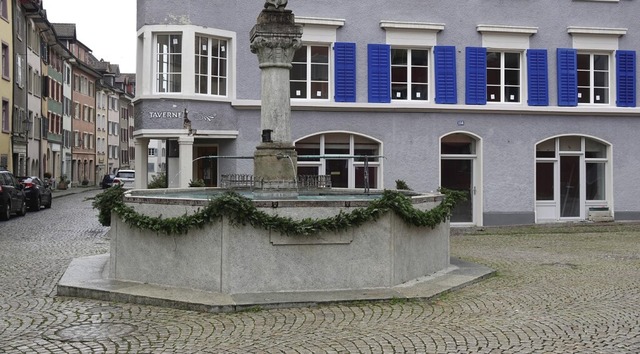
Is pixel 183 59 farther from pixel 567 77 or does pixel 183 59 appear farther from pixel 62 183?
pixel 62 183

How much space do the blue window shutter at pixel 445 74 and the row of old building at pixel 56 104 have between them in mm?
19916

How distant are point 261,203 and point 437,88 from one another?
15815 mm

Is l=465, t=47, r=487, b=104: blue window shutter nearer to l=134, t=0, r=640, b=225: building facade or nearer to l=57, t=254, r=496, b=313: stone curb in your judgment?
l=134, t=0, r=640, b=225: building facade

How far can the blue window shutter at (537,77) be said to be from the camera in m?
25.6

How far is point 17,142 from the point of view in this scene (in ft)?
152

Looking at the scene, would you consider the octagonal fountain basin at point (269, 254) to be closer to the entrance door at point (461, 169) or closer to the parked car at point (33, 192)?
the entrance door at point (461, 169)

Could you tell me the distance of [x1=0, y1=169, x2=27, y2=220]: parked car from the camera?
1056 inches

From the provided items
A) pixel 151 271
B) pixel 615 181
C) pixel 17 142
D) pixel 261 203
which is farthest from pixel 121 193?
pixel 17 142

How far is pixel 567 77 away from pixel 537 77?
1.06 meters

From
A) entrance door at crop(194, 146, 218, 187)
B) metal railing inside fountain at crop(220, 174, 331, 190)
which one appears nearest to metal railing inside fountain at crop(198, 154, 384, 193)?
metal railing inside fountain at crop(220, 174, 331, 190)

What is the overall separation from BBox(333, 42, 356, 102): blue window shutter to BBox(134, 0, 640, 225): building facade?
0.11 feet

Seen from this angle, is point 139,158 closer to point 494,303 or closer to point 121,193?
point 121,193

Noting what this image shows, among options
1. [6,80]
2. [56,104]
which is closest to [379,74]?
[6,80]

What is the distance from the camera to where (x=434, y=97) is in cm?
2511
